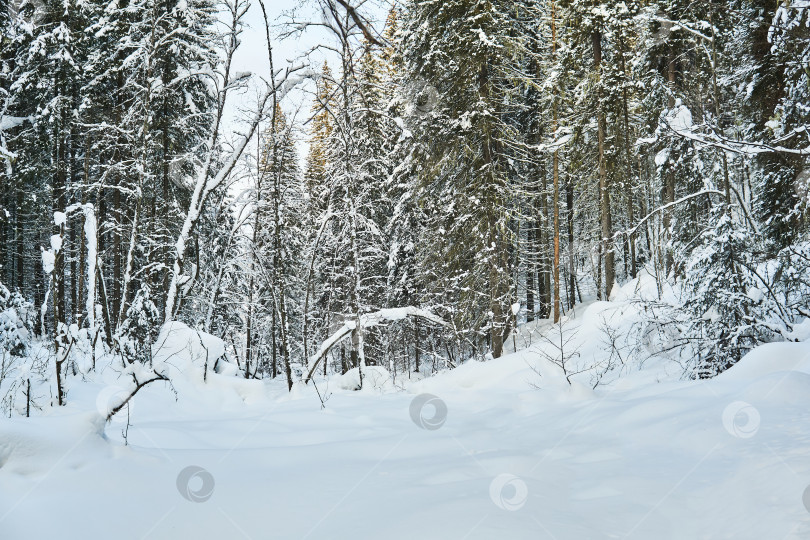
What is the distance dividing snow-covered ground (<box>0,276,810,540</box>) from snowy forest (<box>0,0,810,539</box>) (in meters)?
0.03

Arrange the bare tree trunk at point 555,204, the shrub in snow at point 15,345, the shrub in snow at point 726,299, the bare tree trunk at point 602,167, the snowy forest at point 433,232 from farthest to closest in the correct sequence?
the bare tree trunk at point 555,204, the bare tree trunk at point 602,167, the shrub in snow at point 15,345, the shrub in snow at point 726,299, the snowy forest at point 433,232

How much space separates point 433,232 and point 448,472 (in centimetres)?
1101

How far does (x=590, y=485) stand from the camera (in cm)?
267

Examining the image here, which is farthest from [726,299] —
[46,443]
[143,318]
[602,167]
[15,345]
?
[15,345]

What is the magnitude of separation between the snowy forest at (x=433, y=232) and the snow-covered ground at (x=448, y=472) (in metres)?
0.03

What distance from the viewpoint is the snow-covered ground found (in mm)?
2002

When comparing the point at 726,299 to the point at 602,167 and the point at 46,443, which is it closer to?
the point at 46,443

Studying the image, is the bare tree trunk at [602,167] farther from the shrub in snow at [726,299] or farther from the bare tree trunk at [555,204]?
the shrub in snow at [726,299]

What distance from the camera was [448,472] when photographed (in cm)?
286

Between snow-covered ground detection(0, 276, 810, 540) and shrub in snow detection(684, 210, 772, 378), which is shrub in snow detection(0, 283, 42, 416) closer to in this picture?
snow-covered ground detection(0, 276, 810, 540)

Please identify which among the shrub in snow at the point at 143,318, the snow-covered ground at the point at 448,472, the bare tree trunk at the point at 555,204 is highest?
the bare tree trunk at the point at 555,204

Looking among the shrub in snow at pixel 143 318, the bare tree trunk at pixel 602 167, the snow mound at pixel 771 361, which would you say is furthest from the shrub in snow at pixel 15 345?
the bare tree trunk at pixel 602 167

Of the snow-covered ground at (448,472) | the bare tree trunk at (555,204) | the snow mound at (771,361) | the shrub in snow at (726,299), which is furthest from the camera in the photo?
the bare tree trunk at (555,204)

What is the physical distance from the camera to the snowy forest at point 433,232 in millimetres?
2971
